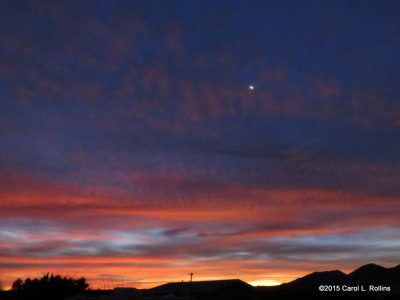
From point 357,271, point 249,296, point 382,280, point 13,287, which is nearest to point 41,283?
point 13,287

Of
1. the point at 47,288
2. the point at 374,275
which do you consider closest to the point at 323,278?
the point at 374,275

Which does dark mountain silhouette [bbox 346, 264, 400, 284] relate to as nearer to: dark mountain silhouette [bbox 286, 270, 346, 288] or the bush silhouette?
dark mountain silhouette [bbox 286, 270, 346, 288]

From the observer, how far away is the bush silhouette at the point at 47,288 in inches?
2091

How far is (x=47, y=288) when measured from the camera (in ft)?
177

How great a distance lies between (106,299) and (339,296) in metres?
38.4

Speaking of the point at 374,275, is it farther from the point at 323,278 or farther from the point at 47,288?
the point at 47,288

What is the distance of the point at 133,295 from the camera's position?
44.5 m

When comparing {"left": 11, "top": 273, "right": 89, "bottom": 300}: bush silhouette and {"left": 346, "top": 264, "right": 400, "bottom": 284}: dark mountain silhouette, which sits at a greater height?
{"left": 346, "top": 264, "right": 400, "bottom": 284}: dark mountain silhouette

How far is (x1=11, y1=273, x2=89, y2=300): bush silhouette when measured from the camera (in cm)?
5310

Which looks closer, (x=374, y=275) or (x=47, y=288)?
(x=47, y=288)

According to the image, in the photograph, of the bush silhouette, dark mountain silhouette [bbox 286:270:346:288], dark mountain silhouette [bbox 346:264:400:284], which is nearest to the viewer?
the bush silhouette

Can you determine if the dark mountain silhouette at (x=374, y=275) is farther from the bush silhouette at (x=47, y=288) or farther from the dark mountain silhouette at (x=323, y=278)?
the bush silhouette at (x=47, y=288)

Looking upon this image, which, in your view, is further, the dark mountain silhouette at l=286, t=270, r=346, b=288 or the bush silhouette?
the dark mountain silhouette at l=286, t=270, r=346, b=288

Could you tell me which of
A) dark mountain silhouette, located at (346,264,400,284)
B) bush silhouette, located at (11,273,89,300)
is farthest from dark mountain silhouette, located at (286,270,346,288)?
bush silhouette, located at (11,273,89,300)
